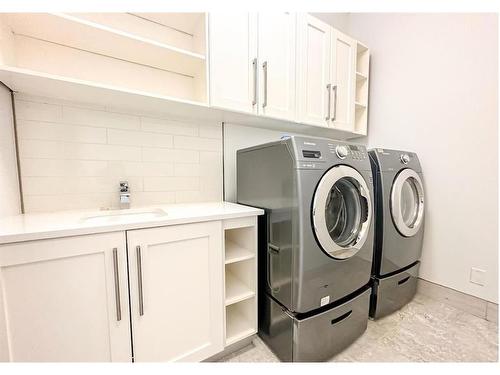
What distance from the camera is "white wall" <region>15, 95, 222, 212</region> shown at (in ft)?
3.89

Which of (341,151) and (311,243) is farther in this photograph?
(341,151)

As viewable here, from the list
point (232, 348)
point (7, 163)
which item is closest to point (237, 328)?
point (232, 348)

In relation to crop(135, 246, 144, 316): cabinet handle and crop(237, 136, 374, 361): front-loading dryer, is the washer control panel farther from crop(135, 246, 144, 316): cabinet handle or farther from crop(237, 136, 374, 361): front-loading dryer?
crop(135, 246, 144, 316): cabinet handle

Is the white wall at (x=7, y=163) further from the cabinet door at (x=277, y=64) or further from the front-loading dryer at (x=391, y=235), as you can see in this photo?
the front-loading dryer at (x=391, y=235)

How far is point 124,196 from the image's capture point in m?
1.33

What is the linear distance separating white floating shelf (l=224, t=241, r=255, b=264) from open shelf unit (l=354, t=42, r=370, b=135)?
1593 mm

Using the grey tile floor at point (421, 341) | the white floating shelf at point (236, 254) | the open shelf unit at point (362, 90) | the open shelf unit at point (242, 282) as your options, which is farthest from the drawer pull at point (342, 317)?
the open shelf unit at point (362, 90)

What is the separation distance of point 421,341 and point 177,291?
4.96 feet

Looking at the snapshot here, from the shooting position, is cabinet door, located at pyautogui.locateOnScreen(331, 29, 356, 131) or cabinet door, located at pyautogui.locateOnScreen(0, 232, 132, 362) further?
cabinet door, located at pyautogui.locateOnScreen(331, 29, 356, 131)

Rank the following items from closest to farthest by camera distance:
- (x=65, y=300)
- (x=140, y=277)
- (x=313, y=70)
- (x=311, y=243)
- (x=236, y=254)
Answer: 1. (x=65, y=300)
2. (x=140, y=277)
3. (x=311, y=243)
4. (x=236, y=254)
5. (x=313, y=70)

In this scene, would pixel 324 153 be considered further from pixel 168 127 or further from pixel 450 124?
pixel 450 124

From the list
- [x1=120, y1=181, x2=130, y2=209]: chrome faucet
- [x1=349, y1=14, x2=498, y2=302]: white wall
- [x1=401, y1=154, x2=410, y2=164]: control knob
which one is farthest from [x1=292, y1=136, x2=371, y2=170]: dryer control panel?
[x1=120, y1=181, x2=130, y2=209]: chrome faucet

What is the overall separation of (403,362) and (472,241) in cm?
106

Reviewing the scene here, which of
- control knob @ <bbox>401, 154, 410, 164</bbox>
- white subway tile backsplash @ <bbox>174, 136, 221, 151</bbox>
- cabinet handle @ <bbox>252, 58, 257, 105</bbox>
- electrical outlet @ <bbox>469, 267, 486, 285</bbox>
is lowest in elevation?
electrical outlet @ <bbox>469, 267, 486, 285</bbox>
